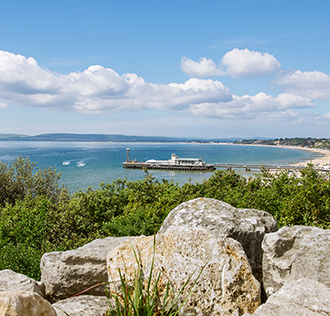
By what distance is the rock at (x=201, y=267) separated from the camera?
154 inches

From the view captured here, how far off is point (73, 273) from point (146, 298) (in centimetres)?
200

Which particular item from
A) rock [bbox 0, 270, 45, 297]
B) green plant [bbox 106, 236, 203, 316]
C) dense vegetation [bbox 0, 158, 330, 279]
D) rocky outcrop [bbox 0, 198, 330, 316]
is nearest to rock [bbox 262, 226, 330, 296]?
rocky outcrop [bbox 0, 198, 330, 316]

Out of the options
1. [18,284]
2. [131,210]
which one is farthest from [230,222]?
[131,210]

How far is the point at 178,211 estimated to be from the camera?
5.84 meters

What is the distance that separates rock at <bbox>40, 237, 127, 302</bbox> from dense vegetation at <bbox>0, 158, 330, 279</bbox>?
7.59 ft

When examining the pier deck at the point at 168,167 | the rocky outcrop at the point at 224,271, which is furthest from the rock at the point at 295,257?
the pier deck at the point at 168,167

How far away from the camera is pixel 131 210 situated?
34.8 ft

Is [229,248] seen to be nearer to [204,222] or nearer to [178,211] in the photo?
[204,222]

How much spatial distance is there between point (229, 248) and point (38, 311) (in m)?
2.42

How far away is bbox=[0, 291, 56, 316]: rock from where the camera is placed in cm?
293

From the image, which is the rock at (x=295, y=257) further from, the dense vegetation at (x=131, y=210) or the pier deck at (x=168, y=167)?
the pier deck at (x=168, y=167)

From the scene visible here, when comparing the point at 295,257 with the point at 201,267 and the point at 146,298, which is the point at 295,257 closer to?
the point at 201,267

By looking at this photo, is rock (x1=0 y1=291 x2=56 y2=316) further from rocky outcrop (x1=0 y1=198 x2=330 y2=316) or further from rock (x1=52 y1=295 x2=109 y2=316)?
rock (x1=52 y1=295 x2=109 y2=316)

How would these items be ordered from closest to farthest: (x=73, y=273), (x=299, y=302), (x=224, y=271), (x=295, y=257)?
(x=299, y=302) < (x=224, y=271) < (x=295, y=257) < (x=73, y=273)
